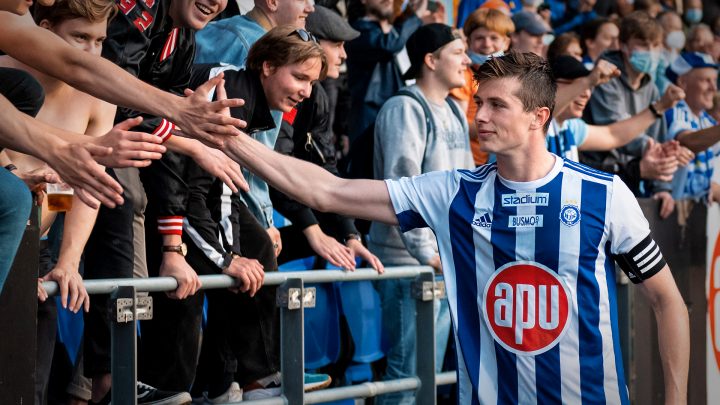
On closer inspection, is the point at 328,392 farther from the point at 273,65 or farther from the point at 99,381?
the point at 273,65

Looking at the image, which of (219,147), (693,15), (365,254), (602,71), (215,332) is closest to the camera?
(219,147)

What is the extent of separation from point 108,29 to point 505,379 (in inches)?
92.0

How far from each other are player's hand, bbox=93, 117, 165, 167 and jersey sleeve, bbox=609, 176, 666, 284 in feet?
6.02

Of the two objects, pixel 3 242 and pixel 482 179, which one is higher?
pixel 482 179

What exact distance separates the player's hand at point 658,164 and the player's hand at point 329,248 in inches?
114

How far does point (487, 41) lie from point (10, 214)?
205 inches

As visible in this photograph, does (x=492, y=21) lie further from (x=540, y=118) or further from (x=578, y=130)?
(x=540, y=118)

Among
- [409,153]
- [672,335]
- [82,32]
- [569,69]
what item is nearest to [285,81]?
[82,32]

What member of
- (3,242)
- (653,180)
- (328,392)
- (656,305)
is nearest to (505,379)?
(656,305)

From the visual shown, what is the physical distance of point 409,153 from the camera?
6945 millimetres

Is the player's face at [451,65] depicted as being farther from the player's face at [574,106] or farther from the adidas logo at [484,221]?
the adidas logo at [484,221]

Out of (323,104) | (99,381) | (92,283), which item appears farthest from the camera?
(323,104)

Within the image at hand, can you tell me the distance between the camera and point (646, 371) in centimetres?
775

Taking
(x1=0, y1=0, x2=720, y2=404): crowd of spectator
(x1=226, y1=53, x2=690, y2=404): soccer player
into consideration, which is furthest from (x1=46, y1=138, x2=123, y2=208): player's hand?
(x1=226, y1=53, x2=690, y2=404): soccer player
